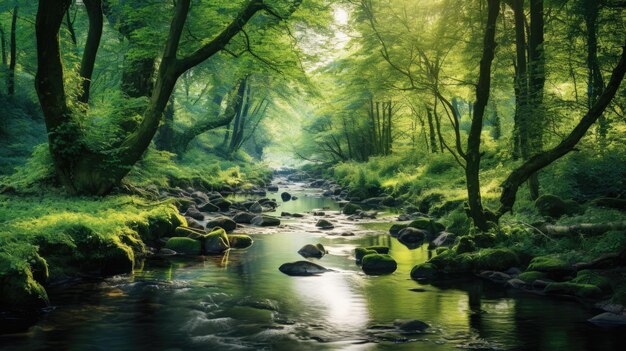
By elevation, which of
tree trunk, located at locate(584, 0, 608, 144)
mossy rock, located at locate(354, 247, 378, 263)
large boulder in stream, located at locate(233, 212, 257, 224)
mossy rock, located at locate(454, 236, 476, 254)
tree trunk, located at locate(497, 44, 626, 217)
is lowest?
mossy rock, located at locate(354, 247, 378, 263)

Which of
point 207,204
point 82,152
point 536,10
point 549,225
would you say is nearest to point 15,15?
Answer: point 207,204

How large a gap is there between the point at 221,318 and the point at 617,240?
6728mm

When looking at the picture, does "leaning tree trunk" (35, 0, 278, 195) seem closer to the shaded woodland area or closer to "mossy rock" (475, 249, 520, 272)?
the shaded woodland area

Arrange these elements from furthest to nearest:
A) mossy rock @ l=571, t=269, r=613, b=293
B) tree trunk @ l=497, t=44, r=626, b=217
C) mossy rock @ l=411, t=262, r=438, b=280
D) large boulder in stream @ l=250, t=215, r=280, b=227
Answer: large boulder in stream @ l=250, t=215, r=280, b=227, mossy rock @ l=411, t=262, r=438, b=280, tree trunk @ l=497, t=44, r=626, b=217, mossy rock @ l=571, t=269, r=613, b=293

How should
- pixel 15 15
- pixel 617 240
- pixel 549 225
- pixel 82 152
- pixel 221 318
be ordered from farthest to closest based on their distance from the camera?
1. pixel 15 15
2. pixel 82 152
3. pixel 549 225
4. pixel 617 240
5. pixel 221 318

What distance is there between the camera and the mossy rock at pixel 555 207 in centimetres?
1097

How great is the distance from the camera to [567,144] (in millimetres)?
9523

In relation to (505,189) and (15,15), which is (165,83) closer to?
(505,189)

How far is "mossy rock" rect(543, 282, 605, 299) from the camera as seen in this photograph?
750 centimetres

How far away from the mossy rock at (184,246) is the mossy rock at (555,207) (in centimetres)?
782

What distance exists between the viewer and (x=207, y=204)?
1794 centimetres

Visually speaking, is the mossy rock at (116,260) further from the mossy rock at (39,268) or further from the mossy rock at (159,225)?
the mossy rock at (159,225)

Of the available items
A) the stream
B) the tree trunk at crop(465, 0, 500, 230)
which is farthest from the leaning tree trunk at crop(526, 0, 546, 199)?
the stream

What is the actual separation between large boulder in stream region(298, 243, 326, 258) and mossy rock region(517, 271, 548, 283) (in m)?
4.27
